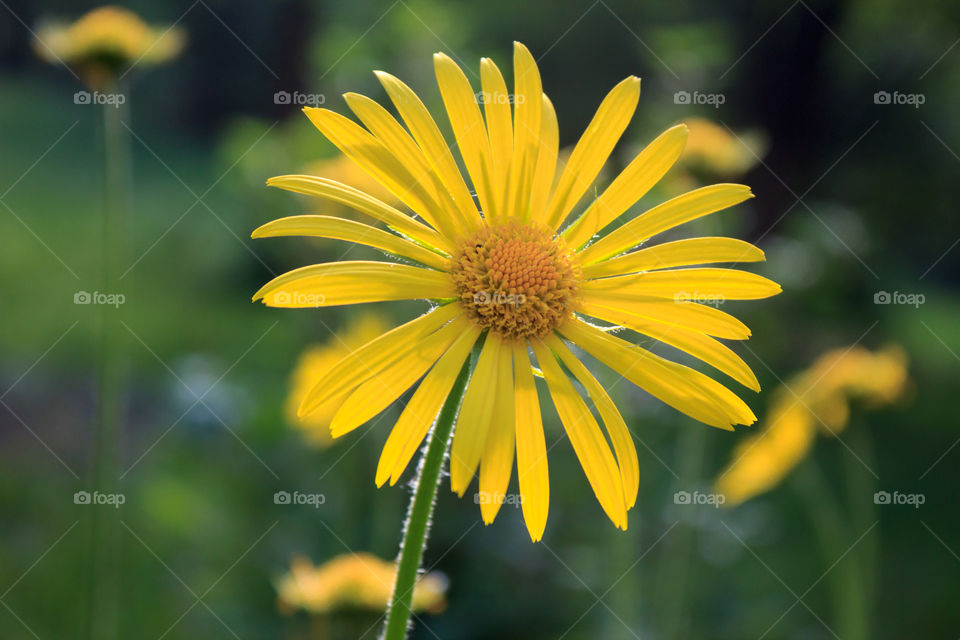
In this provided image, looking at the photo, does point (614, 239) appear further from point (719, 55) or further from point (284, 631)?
point (719, 55)

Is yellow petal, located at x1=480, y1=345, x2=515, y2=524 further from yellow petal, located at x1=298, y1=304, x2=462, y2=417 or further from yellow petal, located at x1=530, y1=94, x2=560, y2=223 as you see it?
yellow petal, located at x1=530, y1=94, x2=560, y2=223

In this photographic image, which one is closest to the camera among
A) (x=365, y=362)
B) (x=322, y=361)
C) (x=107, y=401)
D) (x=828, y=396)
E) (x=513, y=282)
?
(x=365, y=362)

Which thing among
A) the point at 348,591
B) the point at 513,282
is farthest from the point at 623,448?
the point at 348,591

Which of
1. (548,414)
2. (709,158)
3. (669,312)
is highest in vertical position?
(709,158)

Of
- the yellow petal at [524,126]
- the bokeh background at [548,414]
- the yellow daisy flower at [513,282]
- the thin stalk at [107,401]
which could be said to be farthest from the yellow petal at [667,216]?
the thin stalk at [107,401]

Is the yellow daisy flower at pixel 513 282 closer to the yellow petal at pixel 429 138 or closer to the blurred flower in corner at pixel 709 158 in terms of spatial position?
the yellow petal at pixel 429 138

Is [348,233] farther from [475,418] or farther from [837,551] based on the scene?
[837,551]

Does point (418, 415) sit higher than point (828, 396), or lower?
lower
